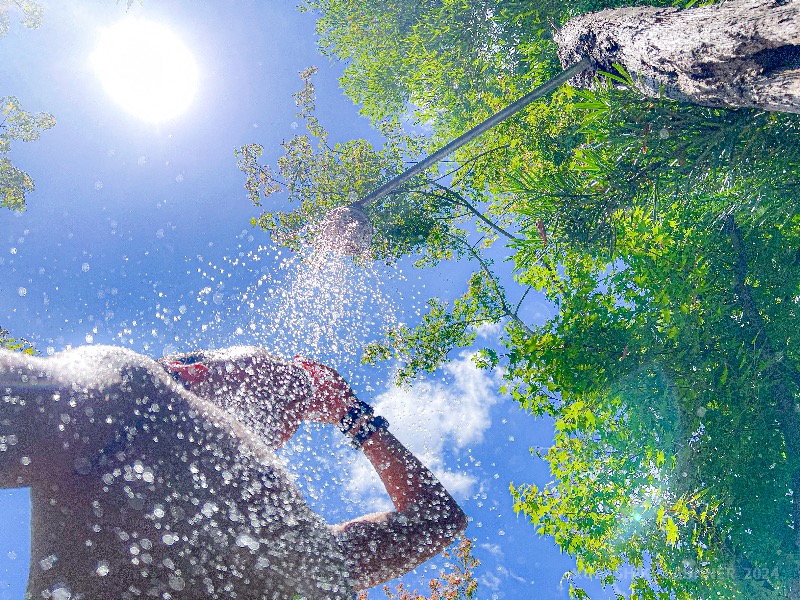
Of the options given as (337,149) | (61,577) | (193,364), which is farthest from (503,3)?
(61,577)

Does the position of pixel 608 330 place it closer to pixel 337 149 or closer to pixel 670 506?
pixel 670 506

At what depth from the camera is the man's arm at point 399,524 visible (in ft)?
5.85

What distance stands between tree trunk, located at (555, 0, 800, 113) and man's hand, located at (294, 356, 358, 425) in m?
3.01

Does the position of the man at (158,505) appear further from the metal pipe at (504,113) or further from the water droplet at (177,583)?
the metal pipe at (504,113)

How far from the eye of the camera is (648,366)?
766 cm

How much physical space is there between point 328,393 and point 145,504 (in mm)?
1168

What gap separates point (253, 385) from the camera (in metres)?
2.83

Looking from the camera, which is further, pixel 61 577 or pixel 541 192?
pixel 541 192

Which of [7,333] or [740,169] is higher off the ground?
[7,333]

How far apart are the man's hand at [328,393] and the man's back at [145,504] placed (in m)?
0.75

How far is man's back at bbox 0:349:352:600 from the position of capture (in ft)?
4.54

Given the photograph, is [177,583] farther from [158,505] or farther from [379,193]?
[379,193]

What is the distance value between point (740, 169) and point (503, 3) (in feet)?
19.4

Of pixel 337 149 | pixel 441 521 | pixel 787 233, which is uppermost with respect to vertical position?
pixel 337 149
